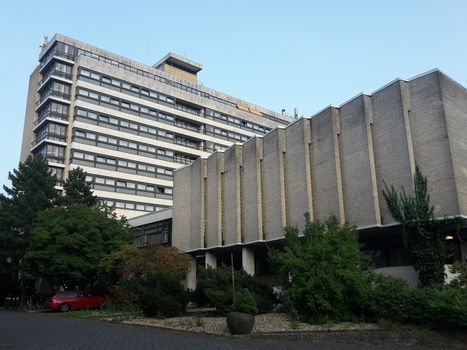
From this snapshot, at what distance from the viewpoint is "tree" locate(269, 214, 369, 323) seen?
663 inches

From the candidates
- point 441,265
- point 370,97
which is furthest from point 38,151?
point 441,265

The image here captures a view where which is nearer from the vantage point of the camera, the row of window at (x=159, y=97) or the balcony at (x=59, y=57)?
the balcony at (x=59, y=57)

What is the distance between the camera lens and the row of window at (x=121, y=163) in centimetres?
5884

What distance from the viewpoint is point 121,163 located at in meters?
61.6

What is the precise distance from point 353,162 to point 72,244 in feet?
72.2

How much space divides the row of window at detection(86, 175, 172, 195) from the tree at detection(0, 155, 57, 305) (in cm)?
1259

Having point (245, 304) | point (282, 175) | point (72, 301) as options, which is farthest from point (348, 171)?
point (72, 301)

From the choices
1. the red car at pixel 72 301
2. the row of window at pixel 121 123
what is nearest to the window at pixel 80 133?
the row of window at pixel 121 123

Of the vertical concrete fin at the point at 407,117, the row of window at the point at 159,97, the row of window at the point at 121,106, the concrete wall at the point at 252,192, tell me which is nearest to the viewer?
the vertical concrete fin at the point at 407,117

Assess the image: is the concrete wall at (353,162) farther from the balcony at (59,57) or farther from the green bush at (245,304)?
the balcony at (59,57)

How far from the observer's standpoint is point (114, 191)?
5981 cm

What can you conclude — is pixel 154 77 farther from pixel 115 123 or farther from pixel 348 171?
pixel 348 171

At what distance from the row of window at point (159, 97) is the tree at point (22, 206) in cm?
2155

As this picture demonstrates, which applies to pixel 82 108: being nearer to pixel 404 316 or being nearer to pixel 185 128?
pixel 185 128
